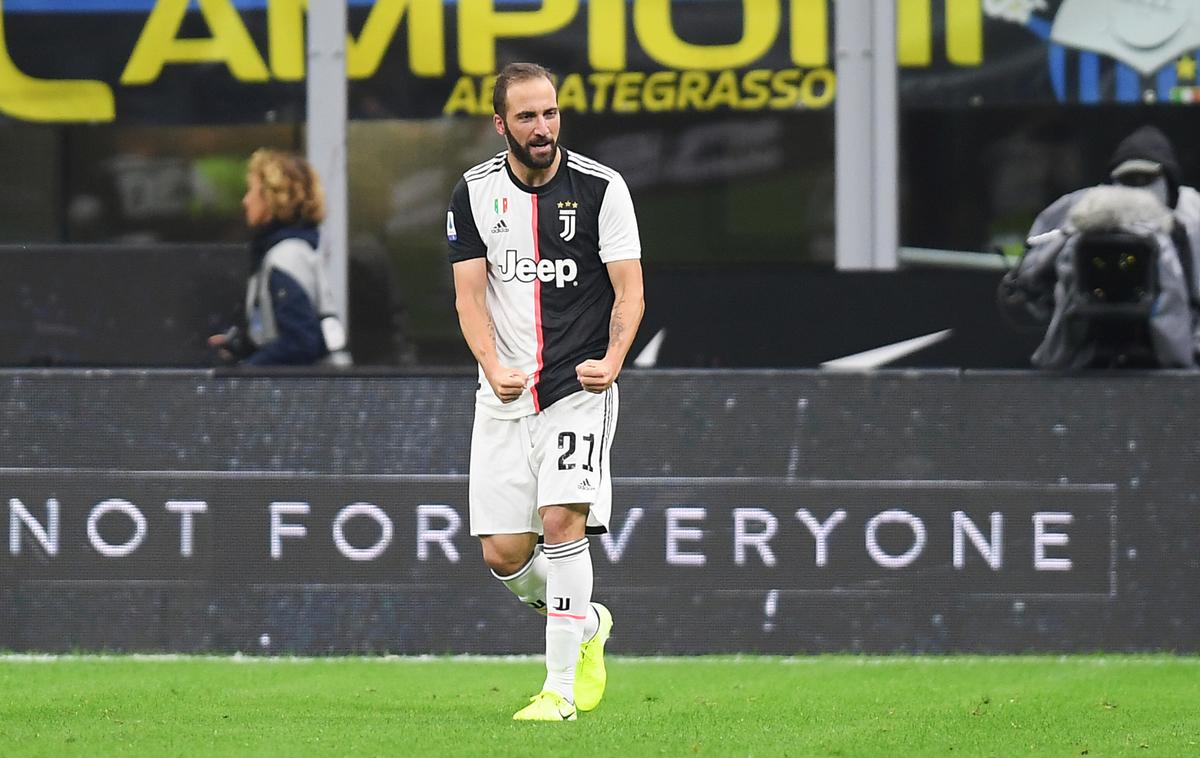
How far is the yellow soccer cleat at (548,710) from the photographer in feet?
21.8

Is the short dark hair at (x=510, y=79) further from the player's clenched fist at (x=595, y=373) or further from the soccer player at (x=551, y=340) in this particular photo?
the player's clenched fist at (x=595, y=373)

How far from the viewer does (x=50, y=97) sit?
13.1 meters

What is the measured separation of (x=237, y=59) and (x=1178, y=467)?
6499mm

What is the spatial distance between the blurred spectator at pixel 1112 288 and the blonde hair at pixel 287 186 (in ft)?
10.8

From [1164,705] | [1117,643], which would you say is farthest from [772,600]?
[1164,705]

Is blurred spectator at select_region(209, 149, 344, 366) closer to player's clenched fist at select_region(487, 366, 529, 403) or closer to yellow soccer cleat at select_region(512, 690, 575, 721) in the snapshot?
player's clenched fist at select_region(487, 366, 529, 403)

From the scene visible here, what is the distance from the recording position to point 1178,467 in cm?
894

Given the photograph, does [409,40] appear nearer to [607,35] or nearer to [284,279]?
[607,35]

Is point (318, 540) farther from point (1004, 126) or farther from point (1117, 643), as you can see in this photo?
point (1004, 126)

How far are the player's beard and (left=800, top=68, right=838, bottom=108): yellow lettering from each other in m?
6.24

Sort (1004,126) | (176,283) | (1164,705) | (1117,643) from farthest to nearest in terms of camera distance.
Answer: (1004,126)
(176,283)
(1117,643)
(1164,705)

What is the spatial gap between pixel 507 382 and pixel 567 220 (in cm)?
54

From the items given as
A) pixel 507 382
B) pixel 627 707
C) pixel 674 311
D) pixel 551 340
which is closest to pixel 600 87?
pixel 674 311

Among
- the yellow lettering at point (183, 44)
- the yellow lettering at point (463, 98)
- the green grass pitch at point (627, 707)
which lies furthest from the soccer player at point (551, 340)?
the yellow lettering at point (183, 44)
